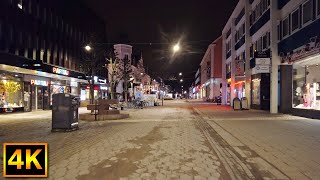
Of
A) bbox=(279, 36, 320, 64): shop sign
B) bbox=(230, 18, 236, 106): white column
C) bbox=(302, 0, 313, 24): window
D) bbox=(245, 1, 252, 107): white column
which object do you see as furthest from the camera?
bbox=(230, 18, 236, 106): white column

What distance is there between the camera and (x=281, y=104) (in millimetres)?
25125

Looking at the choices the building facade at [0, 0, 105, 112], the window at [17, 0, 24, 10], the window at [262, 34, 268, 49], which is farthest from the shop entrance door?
the window at [262, 34, 268, 49]

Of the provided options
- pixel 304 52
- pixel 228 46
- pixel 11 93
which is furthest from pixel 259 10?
pixel 11 93

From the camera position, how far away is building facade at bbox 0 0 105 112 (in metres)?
27.8

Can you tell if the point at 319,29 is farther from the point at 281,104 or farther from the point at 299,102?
the point at 281,104

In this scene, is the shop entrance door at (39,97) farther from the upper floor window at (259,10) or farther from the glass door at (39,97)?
the upper floor window at (259,10)

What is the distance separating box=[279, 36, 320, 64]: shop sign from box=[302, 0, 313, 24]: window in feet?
5.18

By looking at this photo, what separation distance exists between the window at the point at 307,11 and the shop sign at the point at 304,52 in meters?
1.58

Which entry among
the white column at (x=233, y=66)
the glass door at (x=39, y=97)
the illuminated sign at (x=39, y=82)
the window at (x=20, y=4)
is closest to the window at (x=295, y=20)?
the white column at (x=233, y=66)

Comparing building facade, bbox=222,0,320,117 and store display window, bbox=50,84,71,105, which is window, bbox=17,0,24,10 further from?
building facade, bbox=222,0,320,117

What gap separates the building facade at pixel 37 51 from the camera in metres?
27.8

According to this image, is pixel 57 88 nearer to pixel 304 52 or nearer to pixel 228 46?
pixel 228 46

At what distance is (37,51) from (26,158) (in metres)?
30.1

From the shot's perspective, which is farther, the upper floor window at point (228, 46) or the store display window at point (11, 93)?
the upper floor window at point (228, 46)
